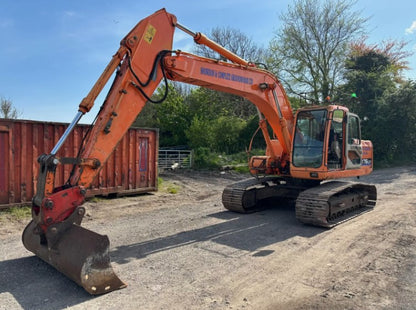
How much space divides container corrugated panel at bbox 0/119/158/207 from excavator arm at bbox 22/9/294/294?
162 inches

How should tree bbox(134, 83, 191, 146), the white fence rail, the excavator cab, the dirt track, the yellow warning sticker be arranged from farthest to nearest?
1. tree bbox(134, 83, 191, 146)
2. the white fence rail
3. the excavator cab
4. the yellow warning sticker
5. the dirt track

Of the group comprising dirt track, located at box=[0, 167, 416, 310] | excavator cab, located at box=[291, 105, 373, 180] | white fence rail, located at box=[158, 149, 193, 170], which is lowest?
dirt track, located at box=[0, 167, 416, 310]

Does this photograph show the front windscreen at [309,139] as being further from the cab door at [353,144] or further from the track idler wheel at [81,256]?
the track idler wheel at [81,256]

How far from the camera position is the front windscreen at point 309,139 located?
755 cm

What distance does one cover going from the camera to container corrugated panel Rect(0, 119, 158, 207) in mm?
8320

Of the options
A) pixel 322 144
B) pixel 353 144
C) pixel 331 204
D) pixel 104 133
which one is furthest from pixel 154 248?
pixel 353 144

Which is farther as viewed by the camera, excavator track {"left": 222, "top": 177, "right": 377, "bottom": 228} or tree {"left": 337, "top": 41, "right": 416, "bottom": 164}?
tree {"left": 337, "top": 41, "right": 416, "bottom": 164}

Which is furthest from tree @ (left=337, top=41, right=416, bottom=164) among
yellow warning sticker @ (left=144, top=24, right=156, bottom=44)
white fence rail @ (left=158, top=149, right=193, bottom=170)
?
yellow warning sticker @ (left=144, top=24, right=156, bottom=44)

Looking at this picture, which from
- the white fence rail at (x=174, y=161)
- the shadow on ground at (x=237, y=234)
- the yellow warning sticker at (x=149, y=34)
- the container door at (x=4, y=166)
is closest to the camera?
the yellow warning sticker at (x=149, y=34)

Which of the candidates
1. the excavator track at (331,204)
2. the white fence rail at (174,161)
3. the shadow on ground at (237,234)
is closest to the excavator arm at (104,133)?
the shadow on ground at (237,234)

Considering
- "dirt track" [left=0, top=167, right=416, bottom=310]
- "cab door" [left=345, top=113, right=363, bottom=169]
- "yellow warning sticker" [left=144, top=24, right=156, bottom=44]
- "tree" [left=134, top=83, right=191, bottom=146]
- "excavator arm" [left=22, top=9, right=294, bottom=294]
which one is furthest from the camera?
"tree" [left=134, top=83, right=191, bottom=146]

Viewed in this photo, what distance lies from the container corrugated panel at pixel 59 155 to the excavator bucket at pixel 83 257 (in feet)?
16.0

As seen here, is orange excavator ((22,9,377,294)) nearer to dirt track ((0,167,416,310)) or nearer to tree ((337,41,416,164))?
dirt track ((0,167,416,310))

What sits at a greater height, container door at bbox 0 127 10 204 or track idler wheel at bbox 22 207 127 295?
container door at bbox 0 127 10 204
